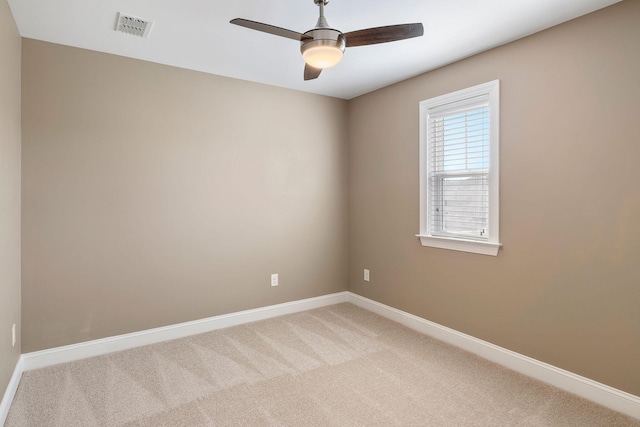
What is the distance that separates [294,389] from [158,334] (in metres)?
1.49

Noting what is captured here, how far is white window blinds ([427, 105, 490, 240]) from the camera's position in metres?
2.96

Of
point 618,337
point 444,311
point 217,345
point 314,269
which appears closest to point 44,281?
point 217,345

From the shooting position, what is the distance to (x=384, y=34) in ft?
6.32

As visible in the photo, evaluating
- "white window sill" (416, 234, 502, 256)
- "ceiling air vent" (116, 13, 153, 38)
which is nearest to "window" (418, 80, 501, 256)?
"white window sill" (416, 234, 502, 256)

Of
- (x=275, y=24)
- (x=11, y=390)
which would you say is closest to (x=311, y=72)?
(x=275, y=24)

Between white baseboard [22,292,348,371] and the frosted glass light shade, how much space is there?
2.63 meters

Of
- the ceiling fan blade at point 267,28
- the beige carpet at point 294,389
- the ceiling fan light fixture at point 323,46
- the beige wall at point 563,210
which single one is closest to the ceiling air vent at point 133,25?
the ceiling fan blade at point 267,28

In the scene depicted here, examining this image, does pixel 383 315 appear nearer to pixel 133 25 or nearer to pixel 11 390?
pixel 11 390

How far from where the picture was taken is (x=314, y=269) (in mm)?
4191

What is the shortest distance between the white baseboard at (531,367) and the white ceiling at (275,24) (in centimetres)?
235

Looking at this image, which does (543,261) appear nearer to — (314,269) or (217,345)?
(314,269)

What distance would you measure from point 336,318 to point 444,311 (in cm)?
113

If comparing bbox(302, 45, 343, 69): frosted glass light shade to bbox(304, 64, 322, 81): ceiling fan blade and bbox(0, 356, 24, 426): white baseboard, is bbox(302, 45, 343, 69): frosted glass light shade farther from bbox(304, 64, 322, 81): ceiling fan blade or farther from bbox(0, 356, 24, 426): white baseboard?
bbox(0, 356, 24, 426): white baseboard

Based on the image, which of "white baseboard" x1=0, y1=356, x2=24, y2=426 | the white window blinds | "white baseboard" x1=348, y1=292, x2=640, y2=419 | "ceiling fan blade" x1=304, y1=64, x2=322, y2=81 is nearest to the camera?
"white baseboard" x1=0, y1=356, x2=24, y2=426
